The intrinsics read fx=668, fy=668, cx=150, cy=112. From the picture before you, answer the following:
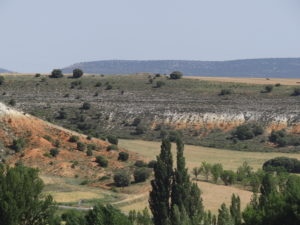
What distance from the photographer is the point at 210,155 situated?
105 meters

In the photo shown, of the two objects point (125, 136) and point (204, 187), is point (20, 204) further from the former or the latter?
point (125, 136)

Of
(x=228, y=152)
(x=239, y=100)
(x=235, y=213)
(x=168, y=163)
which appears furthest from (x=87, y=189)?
(x=239, y=100)

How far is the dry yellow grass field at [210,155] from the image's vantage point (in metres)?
Answer: 97.1

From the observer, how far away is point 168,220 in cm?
4850

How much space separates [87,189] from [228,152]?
39615 millimetres

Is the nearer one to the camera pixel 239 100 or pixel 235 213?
pixel 235 213

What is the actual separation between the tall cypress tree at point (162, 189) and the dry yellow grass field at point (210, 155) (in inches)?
1493

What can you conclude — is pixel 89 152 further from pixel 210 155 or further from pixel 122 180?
pixel 210 155

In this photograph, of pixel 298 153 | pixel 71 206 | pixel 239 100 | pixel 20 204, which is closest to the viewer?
pixel 20 204

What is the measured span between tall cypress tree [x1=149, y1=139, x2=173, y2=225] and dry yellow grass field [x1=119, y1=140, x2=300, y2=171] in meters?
37.9

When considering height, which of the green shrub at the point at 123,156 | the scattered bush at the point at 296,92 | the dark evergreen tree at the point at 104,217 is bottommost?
the green shrub at the point at 123,156

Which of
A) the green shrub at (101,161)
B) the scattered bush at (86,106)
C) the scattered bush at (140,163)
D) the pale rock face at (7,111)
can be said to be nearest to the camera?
the green shrub at (101,161)

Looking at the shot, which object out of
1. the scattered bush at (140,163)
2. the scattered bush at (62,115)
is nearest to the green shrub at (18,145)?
the scattered bush at (140,163)

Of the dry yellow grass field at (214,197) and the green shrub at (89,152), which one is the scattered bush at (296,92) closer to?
the green shrub at (89,152)
